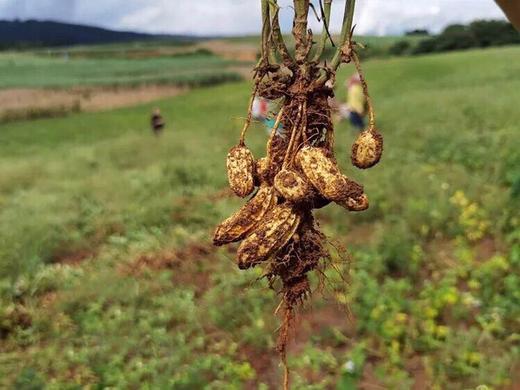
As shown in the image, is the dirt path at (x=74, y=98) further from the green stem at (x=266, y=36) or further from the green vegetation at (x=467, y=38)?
the green stem at (x=266, y=36)

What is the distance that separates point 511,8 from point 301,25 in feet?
2.21

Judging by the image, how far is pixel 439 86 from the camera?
16.5m

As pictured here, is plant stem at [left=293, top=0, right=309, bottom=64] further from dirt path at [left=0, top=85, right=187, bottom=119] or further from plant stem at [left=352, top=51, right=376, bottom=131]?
dirt path at [left=0, top=85, right=187, bottom=119]

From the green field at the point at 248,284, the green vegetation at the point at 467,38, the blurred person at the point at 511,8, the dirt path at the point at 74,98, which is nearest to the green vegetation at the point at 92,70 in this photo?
the dirt path at the point at 74,98

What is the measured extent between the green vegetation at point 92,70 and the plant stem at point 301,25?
36.6 ft

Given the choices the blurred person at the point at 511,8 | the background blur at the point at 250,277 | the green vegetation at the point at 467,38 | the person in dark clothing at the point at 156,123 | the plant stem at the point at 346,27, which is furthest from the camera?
the green vegetation at the point at 467,38

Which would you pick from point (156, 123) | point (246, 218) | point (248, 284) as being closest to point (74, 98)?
point (156, 123)

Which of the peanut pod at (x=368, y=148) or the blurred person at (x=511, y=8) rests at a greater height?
the blurred person at (x=511, y=8)

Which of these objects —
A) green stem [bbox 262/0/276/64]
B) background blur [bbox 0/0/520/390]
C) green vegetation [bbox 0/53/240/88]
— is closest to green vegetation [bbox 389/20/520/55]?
green vegetation [bbox 0/53/240/88]

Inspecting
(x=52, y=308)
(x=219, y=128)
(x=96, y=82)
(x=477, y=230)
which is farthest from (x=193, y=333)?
(x=96, y=82)

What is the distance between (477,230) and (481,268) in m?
0.66

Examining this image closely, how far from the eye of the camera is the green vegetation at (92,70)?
11.9 metres

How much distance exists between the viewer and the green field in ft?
11.9

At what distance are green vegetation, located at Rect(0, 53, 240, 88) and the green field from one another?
426 centimetres
